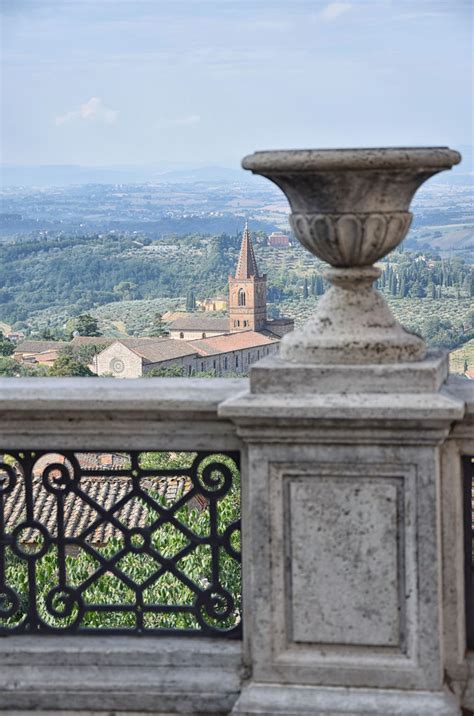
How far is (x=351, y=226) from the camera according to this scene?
2.61m

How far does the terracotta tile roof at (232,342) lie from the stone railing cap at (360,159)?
90.7 meters

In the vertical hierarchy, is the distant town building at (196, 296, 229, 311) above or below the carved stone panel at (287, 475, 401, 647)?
below

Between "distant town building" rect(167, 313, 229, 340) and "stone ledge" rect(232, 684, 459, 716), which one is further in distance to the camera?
"distant town building" rect(167, 313, 229, 340)

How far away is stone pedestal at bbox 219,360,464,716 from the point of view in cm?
260

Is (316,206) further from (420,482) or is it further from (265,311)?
(265,311)

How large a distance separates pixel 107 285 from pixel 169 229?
21076mm

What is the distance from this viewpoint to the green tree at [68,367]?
76000 mm

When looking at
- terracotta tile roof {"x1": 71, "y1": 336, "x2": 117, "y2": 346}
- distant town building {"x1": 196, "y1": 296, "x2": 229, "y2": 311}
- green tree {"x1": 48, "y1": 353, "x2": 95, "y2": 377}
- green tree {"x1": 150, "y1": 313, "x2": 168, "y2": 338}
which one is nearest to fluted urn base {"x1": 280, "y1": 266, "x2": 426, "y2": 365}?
green tree {"x1": 48, "y1": 353, "x2": 95, "y2": 377}

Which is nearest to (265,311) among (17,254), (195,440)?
(17,254)

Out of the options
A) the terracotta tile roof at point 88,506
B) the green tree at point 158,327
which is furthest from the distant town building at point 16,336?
the terracotta tile roof at point 88,506

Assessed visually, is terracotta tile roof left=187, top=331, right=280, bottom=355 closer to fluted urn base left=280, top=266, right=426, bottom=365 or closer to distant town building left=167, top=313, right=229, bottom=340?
distant town building left=167, top=313, right=229, bottom=340

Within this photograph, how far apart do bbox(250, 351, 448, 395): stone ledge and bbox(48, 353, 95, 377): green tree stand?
2876 inches

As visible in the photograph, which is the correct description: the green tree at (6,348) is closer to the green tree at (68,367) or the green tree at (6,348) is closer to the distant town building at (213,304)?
the green tree at (68,367)

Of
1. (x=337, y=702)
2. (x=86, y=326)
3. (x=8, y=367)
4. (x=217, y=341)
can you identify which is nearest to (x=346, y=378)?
(x=337, y=702)
